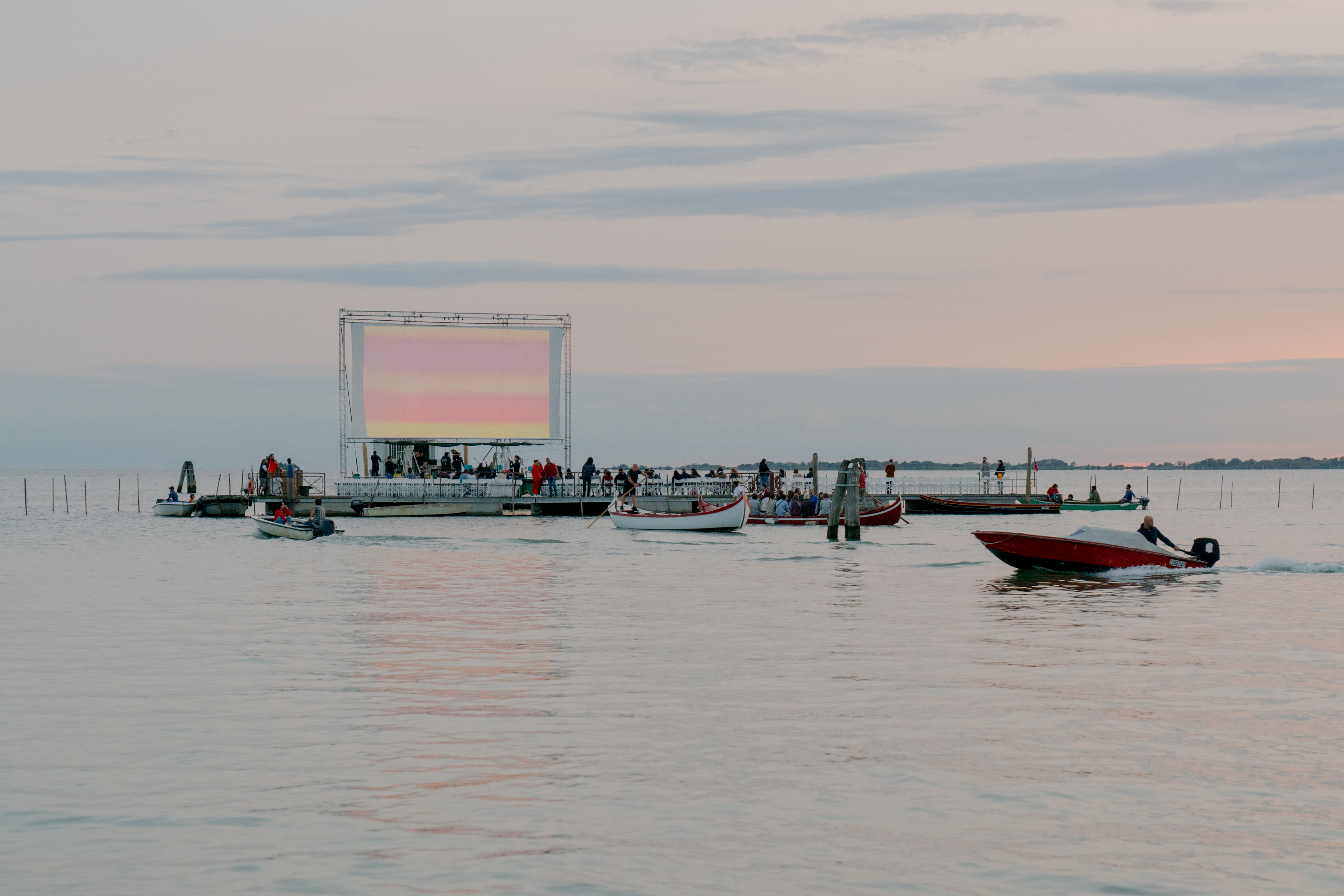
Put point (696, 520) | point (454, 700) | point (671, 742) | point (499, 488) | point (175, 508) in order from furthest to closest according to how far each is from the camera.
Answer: point (175, 508), point (499, 488), point (696, 520), point (454, 700), point (671, 742)

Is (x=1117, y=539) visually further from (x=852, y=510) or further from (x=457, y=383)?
(x=457, y=383)

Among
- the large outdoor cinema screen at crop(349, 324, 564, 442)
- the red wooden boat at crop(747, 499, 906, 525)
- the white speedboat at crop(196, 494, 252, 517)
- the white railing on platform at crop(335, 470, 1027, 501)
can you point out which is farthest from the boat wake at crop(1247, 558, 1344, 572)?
the white speedboat at crop(196, 494, 252, 517)

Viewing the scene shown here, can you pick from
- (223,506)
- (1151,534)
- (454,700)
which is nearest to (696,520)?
(1151,534)

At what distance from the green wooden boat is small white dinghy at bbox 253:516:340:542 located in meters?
40.5

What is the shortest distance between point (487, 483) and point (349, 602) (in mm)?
35499

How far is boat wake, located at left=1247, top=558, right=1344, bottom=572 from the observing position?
34.1m

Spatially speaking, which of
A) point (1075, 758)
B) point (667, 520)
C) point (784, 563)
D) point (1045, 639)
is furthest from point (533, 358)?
point (1075, 758)

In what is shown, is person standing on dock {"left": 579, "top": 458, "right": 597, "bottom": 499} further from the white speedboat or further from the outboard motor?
the outboard motor

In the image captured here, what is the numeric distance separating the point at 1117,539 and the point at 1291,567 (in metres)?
6.59

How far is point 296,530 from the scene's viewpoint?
45.3m

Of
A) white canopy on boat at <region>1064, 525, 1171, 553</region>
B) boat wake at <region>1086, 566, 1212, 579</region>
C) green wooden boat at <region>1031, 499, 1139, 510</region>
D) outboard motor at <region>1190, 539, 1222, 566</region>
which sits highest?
white canopy on boat at <region>1064, 525, 1171, 553</region>

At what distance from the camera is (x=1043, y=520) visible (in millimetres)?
65438

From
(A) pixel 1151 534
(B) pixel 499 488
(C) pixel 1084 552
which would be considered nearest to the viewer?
(C) pixel 1084 552

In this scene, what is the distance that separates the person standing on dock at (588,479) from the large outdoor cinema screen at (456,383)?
8.46ft
